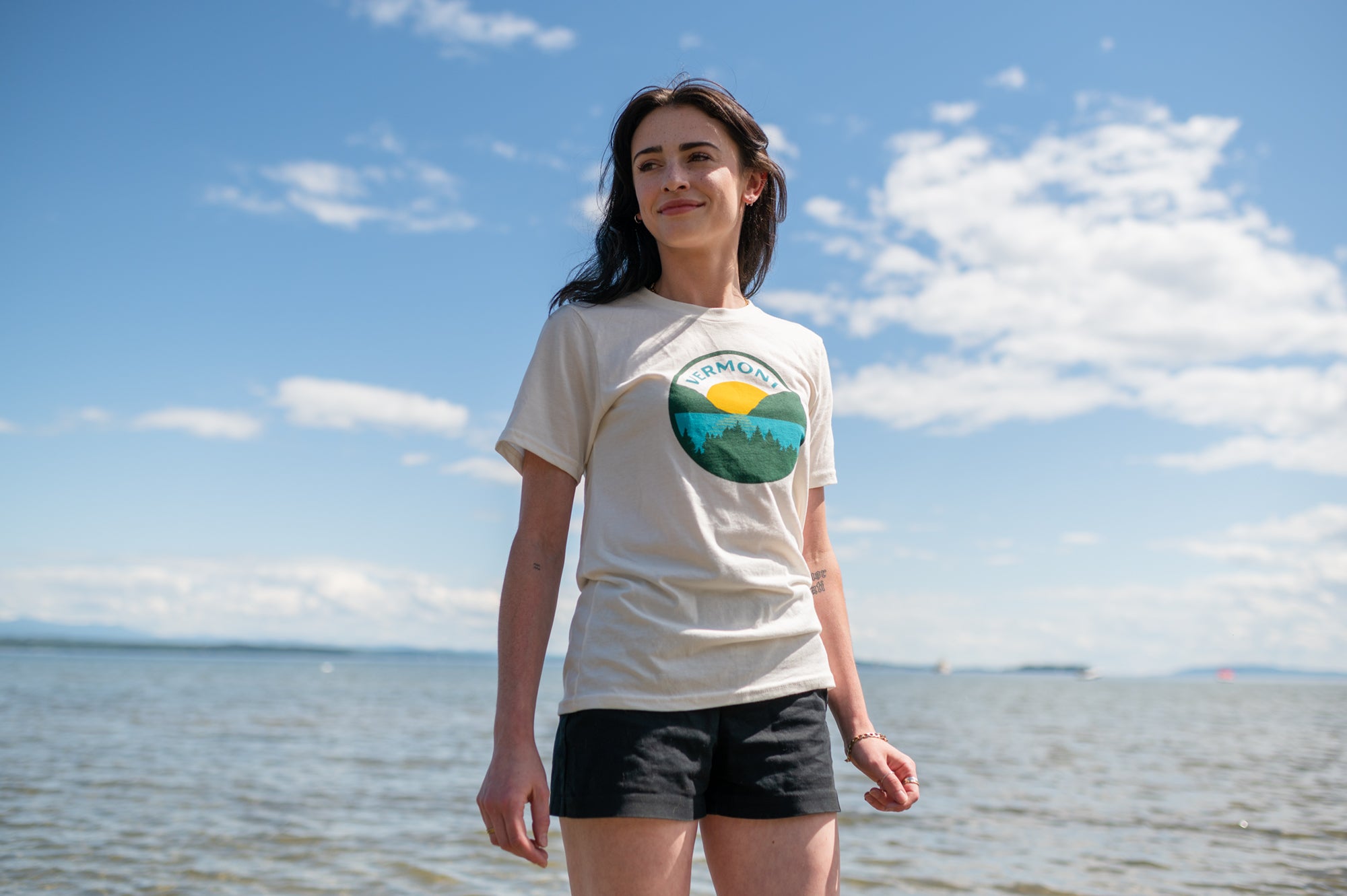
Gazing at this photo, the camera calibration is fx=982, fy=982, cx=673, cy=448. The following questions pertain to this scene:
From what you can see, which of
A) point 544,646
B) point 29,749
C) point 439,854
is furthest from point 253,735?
point 544,646

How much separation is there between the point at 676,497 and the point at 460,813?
7663 millimetres

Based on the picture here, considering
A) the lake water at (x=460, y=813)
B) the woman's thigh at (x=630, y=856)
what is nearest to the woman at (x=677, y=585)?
the woman's thigh at (x=630, y=856)

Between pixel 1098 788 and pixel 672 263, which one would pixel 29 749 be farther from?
pixel 672 263

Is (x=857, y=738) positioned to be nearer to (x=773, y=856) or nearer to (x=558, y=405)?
(x=773, y=856)

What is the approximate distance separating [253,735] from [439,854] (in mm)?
9481

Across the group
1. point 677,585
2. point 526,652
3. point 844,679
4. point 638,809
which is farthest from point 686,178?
point 638,809

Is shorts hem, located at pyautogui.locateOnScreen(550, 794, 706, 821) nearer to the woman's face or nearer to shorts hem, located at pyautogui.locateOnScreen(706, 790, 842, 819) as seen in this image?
shorts hem, located at pyautogui.locateOnScreen(706, 790, 842, 819)

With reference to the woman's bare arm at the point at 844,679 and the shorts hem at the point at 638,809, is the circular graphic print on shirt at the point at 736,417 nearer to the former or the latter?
the woman's bare arm at the point at 844,679

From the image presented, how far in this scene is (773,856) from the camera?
1.71 meters

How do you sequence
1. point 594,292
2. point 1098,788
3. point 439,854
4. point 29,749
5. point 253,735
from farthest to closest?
point 253,735 → point 29,749 → point 1098,788 → point 439,854 → point 594,292

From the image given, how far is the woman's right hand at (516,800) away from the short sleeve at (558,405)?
52 centimetres

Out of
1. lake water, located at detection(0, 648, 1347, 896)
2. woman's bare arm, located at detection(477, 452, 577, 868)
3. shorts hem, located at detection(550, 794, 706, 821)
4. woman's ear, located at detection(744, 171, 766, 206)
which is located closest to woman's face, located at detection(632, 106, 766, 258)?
woman's ear, located at detection(744, 171, 766, 206)

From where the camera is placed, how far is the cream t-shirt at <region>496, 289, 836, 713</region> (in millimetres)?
1677

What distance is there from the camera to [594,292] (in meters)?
2.01
